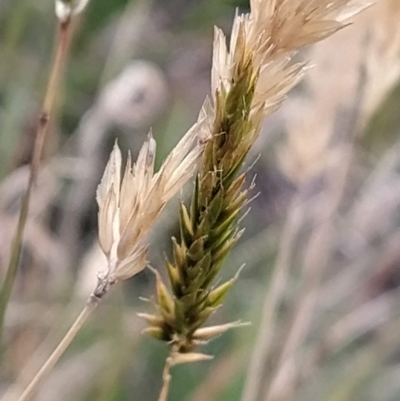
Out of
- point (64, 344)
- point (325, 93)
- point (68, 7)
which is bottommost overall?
point (64, 344)

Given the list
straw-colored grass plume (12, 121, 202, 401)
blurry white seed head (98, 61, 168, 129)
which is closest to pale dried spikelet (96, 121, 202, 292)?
straw-colored grass plume (12, 121, 202, 401)

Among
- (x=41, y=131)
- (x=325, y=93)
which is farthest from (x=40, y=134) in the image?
(x=325, y=93)

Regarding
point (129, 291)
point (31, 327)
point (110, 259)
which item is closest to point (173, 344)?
point (110, 259)

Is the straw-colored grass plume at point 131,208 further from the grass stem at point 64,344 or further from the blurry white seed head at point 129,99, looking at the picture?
the blurry white seed head at point 129,99

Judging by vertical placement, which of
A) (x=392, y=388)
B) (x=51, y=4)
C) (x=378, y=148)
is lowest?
(x=392, y=388)

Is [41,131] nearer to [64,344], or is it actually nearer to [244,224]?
[64,344]

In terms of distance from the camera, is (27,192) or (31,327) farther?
(31,327)

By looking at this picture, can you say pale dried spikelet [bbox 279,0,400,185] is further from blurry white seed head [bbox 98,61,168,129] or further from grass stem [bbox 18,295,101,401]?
grass stem [bbox 18,295,101,401]

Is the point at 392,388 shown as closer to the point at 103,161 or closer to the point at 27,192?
the point at 103,161
